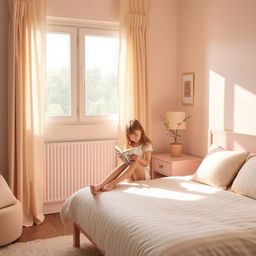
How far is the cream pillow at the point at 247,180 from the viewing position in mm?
3133

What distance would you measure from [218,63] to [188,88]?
64cm

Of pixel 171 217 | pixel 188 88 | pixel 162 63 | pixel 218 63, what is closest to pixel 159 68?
pixel 162 63

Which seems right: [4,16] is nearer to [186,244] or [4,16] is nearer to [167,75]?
[167,75]

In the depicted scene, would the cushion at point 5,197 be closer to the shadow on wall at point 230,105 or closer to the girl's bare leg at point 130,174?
the girl's bare leg at point 130,174

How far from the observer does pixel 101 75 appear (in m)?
4.70

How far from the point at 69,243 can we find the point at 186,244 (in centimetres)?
171

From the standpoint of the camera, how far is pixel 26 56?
4.02 m

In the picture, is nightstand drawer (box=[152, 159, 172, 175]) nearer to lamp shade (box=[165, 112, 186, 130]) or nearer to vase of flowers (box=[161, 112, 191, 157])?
vase of flowers (box=[161, 112, 191, 157])

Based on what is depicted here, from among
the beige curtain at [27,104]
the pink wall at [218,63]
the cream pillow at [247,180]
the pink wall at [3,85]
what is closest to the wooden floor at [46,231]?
the beige curtain at [27,104]

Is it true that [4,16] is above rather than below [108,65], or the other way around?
above

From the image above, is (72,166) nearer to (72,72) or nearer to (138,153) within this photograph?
(138,153)

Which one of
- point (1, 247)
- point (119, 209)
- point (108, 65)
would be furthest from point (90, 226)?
point (108, 65)

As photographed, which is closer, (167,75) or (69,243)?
(69,243)

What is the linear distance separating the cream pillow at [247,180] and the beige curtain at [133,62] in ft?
5.30
